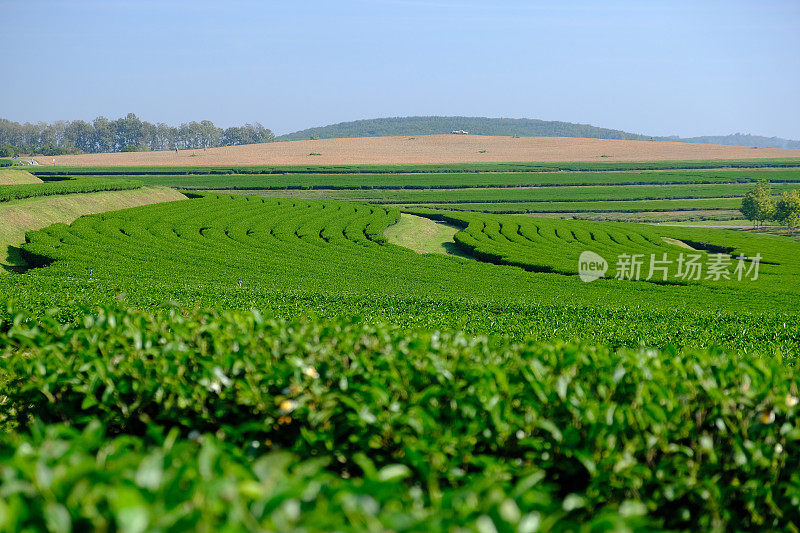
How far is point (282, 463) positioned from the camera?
Answer: 8.68 feet

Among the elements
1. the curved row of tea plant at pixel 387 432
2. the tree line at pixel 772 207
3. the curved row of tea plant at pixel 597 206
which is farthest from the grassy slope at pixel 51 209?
the tree line at pixel 772 207

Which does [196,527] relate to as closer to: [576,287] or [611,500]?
[611,500]

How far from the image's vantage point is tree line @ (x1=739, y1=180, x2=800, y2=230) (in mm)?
61812

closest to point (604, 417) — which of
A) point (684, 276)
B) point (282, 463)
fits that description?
point (282, 463)

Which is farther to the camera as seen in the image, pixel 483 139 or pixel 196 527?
pixel 483 139

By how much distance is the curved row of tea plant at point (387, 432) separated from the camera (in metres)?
2.51

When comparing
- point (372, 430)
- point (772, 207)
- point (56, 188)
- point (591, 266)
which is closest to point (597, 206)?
point (772, 207)

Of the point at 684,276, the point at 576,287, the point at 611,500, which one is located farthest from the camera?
the point at 684,276

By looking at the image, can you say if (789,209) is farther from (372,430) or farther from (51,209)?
(372,430)

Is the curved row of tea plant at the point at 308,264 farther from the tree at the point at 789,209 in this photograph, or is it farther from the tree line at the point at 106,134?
the tree line at the point at 106,134

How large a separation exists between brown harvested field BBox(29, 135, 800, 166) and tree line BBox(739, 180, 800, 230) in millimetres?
46406

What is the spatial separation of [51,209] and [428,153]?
88.8 metres

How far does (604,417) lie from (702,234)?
49178 mm

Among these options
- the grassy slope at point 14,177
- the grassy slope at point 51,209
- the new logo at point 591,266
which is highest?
the grassy slope at point 14,177
